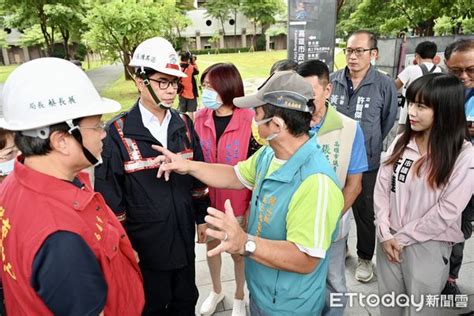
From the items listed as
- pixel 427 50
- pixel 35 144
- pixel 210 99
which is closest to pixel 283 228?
pixel 35 144

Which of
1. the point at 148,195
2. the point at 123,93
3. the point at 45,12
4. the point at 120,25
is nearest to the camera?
the point at 148,195

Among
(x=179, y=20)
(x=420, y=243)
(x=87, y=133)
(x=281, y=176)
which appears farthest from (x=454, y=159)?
(x=179, y=20)

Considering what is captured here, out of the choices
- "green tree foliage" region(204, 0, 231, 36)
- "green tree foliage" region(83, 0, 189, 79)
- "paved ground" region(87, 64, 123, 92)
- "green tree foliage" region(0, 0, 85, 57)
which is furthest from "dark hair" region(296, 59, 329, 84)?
"green tree foliage" region(204, 0, 231, 36)

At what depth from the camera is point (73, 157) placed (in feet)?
4.44

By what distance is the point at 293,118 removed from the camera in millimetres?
1567

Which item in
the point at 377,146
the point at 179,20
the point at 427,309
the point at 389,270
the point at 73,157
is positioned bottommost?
the point at 427,309

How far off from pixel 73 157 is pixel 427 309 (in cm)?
221

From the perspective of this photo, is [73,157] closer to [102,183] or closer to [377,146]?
[102,183]

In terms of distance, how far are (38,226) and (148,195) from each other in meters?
0.98

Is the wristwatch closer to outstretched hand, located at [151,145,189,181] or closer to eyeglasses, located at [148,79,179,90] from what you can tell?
outstretched hand, located at [151,145,189,181]

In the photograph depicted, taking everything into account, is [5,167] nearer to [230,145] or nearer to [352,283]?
[230,145]

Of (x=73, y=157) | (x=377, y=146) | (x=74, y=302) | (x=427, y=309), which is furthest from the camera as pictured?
(x=377, y=146)

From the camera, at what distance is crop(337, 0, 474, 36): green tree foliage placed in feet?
25.0

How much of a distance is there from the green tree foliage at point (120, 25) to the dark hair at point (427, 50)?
368 inches
